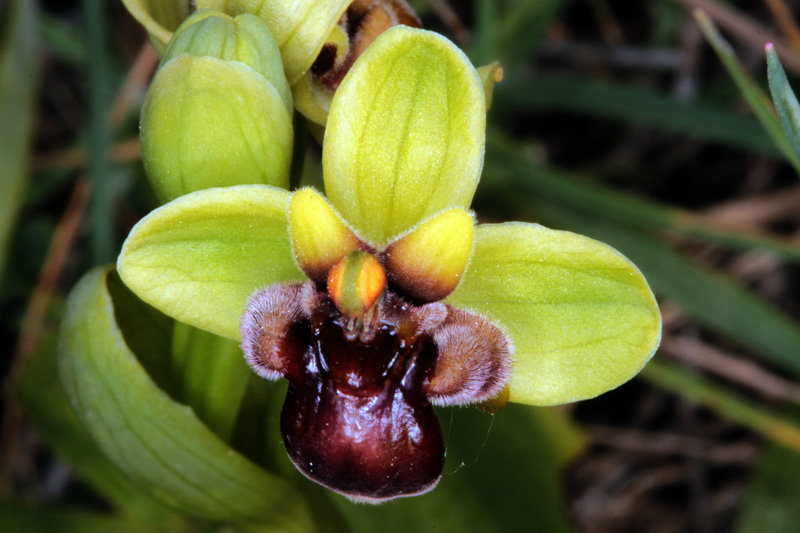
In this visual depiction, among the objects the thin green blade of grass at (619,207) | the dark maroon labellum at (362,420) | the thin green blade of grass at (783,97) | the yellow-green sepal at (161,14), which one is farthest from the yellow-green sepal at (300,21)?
the thin green blade of grass at (619,207)

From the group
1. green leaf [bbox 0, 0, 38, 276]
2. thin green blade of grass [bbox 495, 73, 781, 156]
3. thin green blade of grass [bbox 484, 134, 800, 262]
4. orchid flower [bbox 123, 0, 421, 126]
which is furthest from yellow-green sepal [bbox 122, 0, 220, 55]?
thin green blade of grass [bbox 495, 73, 781, 156]

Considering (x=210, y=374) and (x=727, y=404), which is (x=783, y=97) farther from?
(x=727, y=404)

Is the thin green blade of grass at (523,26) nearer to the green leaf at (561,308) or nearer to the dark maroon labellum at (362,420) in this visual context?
the green leaf at (561,308)

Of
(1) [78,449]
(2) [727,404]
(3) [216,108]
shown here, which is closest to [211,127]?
(3) [216,108]

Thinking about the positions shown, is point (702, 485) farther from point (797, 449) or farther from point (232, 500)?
point (232, 500)

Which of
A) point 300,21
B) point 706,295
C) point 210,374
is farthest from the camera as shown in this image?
point 706,295

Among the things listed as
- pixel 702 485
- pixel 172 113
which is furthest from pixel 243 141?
pixel 702 485
